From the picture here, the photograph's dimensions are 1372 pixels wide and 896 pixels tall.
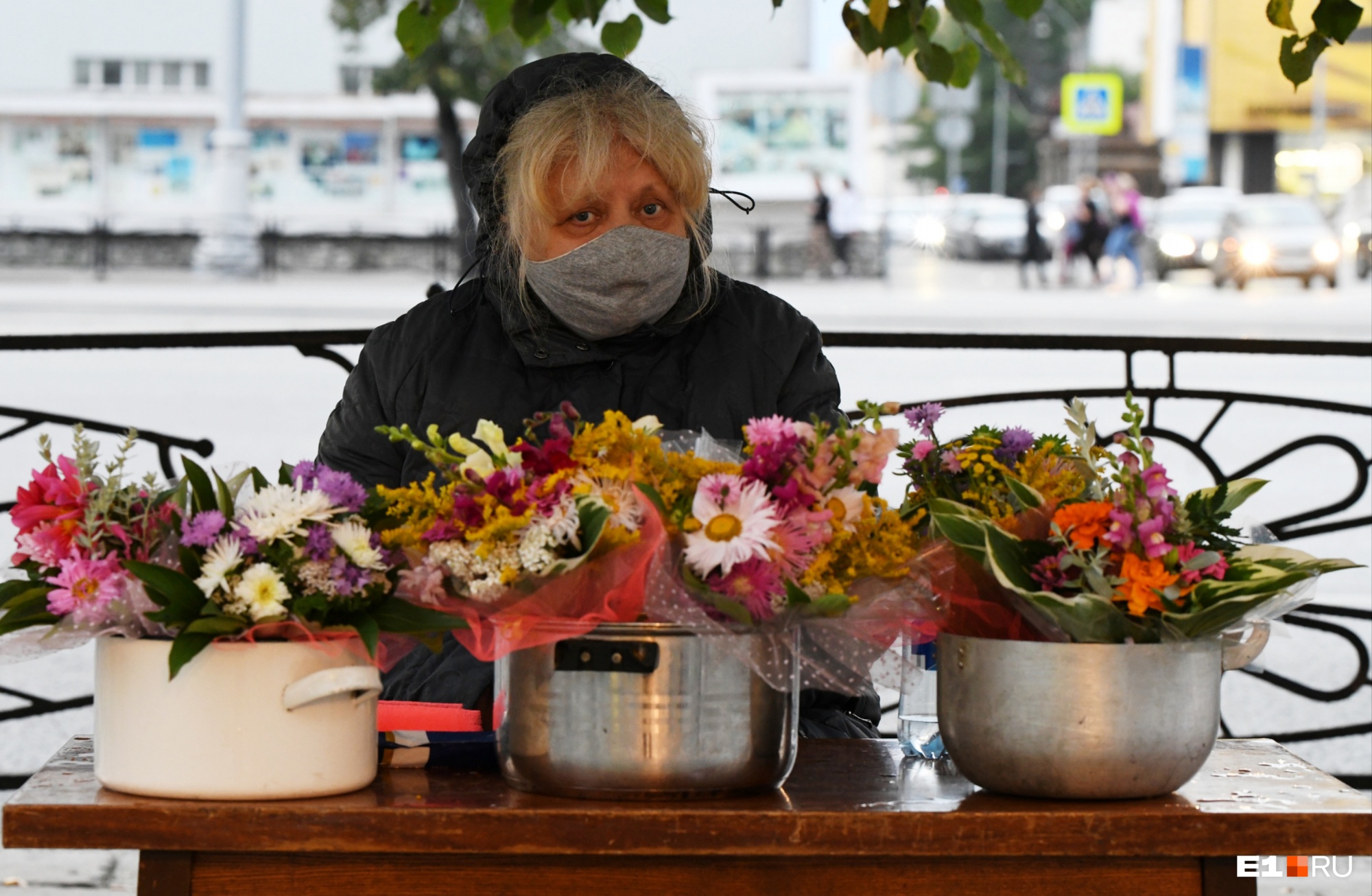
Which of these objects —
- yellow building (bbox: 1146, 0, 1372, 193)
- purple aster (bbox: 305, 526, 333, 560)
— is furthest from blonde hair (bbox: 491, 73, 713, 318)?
yellow building (bbox: 1146, 0, 1372, 193)

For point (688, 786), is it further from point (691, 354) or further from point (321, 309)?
point (321, 309)

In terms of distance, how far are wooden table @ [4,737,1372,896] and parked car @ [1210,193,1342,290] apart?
23.1 meters

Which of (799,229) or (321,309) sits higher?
(799,229)

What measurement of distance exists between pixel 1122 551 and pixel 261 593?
2.47 ft

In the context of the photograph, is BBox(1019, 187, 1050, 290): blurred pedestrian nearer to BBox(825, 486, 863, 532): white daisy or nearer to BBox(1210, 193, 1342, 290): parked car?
BBox(1210, 193, 1342, 290): parked car

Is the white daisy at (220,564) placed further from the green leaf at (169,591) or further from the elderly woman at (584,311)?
the elderly woman at (584,311)

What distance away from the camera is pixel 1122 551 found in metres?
1.52

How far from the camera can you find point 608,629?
1.47 m

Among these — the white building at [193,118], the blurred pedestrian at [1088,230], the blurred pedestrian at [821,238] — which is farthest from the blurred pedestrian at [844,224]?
the white building at [193,118]

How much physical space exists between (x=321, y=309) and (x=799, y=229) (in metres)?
10.1

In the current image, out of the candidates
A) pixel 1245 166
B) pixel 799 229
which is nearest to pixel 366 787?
pixel 799 229

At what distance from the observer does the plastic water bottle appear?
5.56 ft

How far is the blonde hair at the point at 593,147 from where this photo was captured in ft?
7.55

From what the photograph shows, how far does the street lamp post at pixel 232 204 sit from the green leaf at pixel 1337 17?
20.1 m
